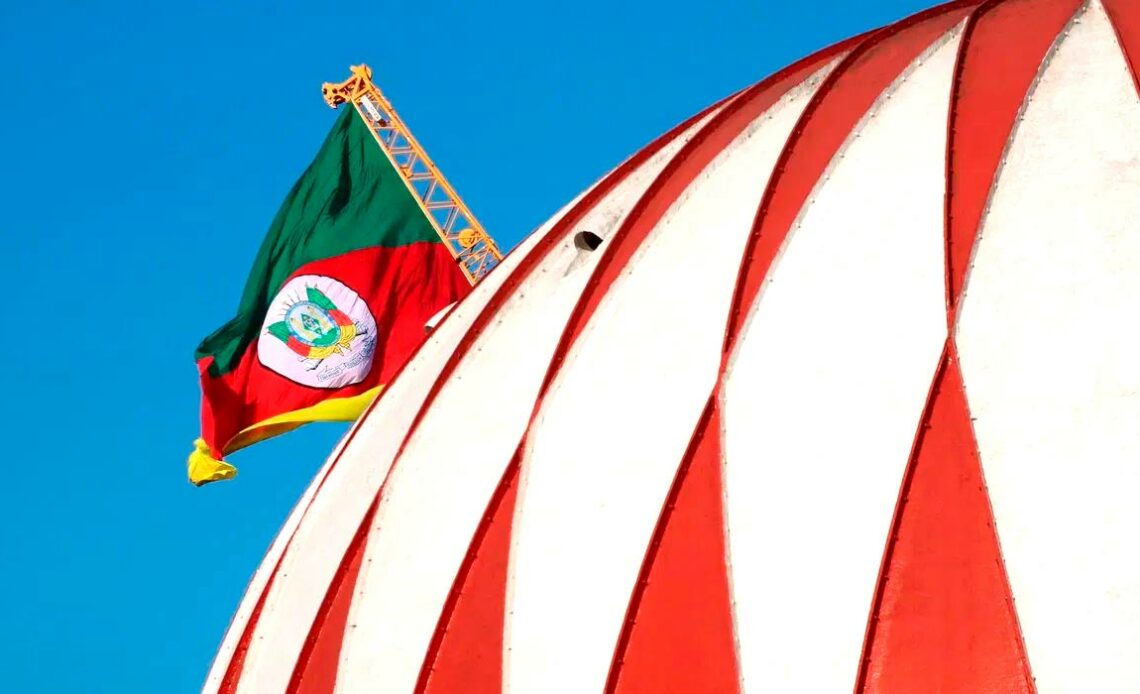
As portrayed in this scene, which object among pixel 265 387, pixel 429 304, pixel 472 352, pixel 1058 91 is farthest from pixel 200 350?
pixel 1058 91

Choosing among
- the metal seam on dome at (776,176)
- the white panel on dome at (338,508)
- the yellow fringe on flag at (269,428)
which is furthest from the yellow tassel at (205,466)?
the metal seam on dome at (776,176)

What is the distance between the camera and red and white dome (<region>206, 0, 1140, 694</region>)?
16625 mm

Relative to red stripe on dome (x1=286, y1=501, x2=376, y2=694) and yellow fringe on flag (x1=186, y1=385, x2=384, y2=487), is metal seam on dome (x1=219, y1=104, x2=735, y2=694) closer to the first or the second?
red stripe on dome (x1=286, y1=501, x2=376, y2=694)

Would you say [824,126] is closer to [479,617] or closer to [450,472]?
[450,472]

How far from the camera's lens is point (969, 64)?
68.1 ft

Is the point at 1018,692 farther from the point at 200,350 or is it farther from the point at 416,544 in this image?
the point at 200,350

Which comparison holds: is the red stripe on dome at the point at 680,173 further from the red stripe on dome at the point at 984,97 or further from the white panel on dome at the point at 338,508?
the white panel on dome at the point at 338,508

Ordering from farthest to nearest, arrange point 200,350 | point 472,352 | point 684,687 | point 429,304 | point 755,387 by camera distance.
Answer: point 429,304
point 200,350
point 472,352
point 755,387
point 684,687

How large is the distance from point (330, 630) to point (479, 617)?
258cm

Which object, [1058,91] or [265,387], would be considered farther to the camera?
[265,387]

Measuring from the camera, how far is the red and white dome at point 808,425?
16625 mm

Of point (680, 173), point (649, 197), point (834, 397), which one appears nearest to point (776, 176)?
point (680, 173)

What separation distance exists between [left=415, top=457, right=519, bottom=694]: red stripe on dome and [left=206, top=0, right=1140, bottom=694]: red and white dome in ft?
0.11

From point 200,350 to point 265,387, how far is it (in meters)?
1.12
